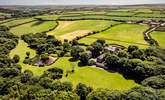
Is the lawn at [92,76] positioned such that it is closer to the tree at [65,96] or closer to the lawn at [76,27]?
the tree at [65,96]

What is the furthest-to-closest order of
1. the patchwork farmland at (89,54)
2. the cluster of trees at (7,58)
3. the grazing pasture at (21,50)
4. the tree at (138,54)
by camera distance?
the grazing pasture at (21,50), the tree at (138,54), the cluster of trees at (7,58), the patchwork farmland at (89,54)

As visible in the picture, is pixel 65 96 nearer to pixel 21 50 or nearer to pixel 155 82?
pixel 155 82

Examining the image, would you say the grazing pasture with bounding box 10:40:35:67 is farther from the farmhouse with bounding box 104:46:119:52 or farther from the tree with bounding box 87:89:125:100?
the tree with bounding box 87:89:125:100

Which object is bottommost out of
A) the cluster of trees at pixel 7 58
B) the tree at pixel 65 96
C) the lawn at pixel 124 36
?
the cluster of trees at pixel 7 58

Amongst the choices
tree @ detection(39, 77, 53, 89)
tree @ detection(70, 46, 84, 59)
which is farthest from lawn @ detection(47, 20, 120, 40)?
tree @ detection(39, 77, 53, 89)

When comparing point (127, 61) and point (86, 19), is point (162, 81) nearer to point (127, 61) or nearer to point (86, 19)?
point (127, 61)

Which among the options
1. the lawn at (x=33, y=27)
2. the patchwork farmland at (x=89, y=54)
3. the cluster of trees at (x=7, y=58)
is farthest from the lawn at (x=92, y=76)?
the lawn at (x=33, y=27)

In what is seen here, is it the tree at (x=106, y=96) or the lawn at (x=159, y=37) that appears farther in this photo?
the lawn at (x=159, y=37)

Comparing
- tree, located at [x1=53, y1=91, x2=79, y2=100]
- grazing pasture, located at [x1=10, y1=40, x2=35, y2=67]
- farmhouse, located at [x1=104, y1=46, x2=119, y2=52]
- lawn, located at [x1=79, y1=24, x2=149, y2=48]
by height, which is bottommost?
grazing pasture, located at [x1=10, y1=40, x2=35, y2=67]
